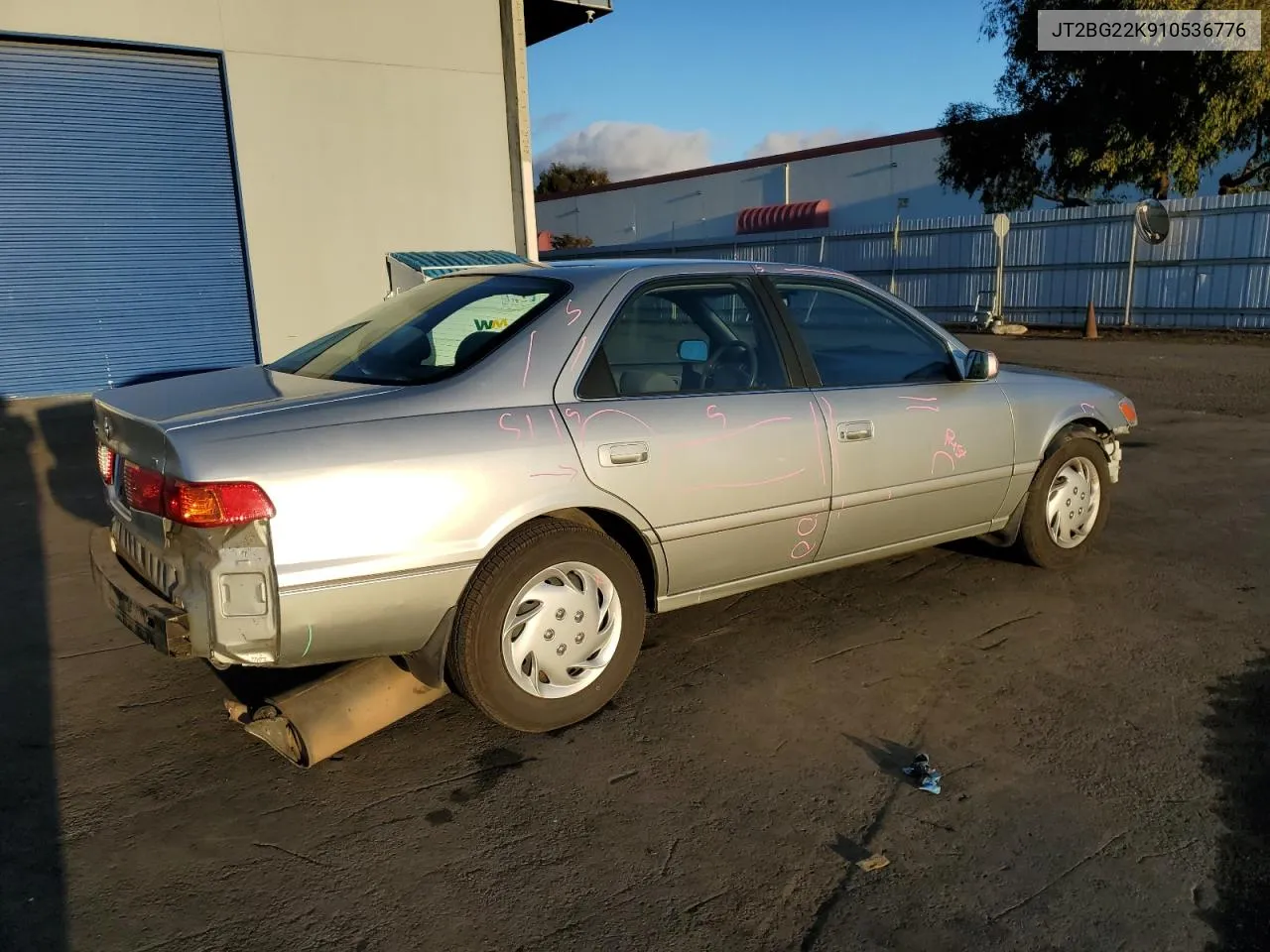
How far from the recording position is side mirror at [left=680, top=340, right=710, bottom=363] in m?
4.11

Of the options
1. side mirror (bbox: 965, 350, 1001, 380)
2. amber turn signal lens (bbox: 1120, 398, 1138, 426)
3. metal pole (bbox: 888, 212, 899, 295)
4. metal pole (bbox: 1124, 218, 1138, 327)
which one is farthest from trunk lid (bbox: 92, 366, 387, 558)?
metal pole (bbox: 888, 212, 899, 295)

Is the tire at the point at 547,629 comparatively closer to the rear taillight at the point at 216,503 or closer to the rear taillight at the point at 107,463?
the rear taillight at the point at 216,503

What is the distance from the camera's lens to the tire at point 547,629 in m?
3.29

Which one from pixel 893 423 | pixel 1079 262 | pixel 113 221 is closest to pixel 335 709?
pixel 893 423

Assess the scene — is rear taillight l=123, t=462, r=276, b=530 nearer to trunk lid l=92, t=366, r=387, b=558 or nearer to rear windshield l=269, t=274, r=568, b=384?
trunk lid l=92, t=366, r=387, b=558

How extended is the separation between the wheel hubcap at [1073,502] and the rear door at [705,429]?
172 centimetres

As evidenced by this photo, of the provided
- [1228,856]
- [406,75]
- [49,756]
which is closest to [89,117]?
[406,75]

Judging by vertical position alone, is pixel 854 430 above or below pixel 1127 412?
above

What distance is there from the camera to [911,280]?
24.5 meters

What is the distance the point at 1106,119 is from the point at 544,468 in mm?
22543

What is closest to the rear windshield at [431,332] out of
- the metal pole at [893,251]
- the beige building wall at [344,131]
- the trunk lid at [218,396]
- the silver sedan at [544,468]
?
the silver sedan at [544,468]

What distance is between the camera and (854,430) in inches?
165

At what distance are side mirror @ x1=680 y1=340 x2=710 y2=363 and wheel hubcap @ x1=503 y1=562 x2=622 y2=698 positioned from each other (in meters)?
1.08

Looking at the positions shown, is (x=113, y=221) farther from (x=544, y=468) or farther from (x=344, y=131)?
(x=544, y=468)
